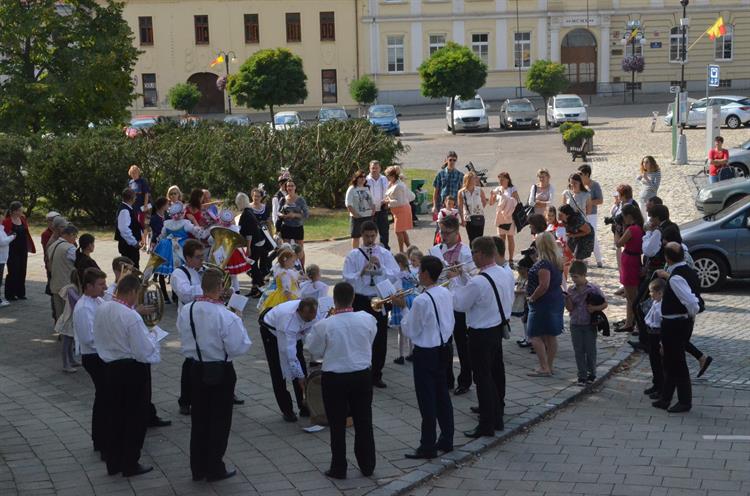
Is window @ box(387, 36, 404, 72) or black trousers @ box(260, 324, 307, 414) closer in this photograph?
black trousers @ box(260, 324, 307, 414)

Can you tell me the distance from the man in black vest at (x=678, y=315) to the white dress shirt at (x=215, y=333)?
13.8 feet

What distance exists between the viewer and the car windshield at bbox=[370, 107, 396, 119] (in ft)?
159

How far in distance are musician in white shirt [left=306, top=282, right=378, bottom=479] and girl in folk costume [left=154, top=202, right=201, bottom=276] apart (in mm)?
6602

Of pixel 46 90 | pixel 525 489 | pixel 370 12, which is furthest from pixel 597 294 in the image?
pixel 370 12

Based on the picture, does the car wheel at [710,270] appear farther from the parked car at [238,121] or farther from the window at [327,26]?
the window at [327,26]

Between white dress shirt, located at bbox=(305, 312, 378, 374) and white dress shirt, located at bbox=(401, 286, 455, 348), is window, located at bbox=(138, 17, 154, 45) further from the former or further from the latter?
white dress shirt, located at bbox=(305, 312, 378, 374)

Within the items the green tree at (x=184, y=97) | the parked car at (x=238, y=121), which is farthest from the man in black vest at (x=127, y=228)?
the green tree at (x=184, y=97)

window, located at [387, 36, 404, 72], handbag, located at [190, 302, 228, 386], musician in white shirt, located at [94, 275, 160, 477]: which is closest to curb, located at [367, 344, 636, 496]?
handbag, located at [190, 302, 228, 386]

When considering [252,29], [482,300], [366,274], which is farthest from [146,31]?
[482,300]

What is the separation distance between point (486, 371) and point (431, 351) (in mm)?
813

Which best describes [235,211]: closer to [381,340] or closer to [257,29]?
[381,340]

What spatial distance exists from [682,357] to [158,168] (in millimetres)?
15692

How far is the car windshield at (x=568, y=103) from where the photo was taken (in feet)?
159

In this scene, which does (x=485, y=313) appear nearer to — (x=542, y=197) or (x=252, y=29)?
(x=542, y=197)
